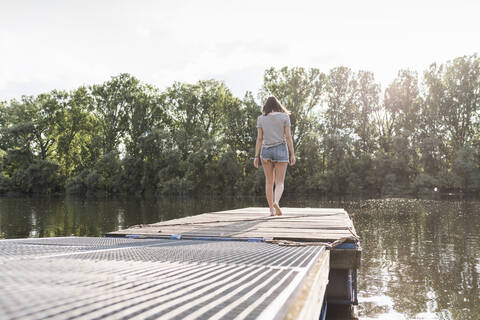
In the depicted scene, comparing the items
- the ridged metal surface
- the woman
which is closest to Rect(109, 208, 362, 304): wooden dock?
the woman

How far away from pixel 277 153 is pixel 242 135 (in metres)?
36.4

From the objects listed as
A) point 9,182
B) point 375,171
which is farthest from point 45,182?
point 375,171

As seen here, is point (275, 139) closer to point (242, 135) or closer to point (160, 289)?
point (160, 289)

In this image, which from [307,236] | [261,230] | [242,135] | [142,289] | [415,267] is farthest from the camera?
[242,135]

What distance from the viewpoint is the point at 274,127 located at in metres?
6.53

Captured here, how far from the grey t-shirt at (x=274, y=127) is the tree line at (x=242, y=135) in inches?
1185

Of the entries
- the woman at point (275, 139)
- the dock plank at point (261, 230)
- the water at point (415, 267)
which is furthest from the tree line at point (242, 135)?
the dock plank at point (261, 230)

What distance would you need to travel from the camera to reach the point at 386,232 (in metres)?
10.1

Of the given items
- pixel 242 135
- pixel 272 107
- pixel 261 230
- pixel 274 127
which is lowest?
pixel 261 230

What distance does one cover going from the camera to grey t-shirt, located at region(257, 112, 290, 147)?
6.48m

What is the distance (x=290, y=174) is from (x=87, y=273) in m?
37.6

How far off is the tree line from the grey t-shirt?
30.1m

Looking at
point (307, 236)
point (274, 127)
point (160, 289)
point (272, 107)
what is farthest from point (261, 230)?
point (160, 289)

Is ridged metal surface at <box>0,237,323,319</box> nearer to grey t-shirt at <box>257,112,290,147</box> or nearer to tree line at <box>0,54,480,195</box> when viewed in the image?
grey t-shirt at <box>257,112,290,147</box>
